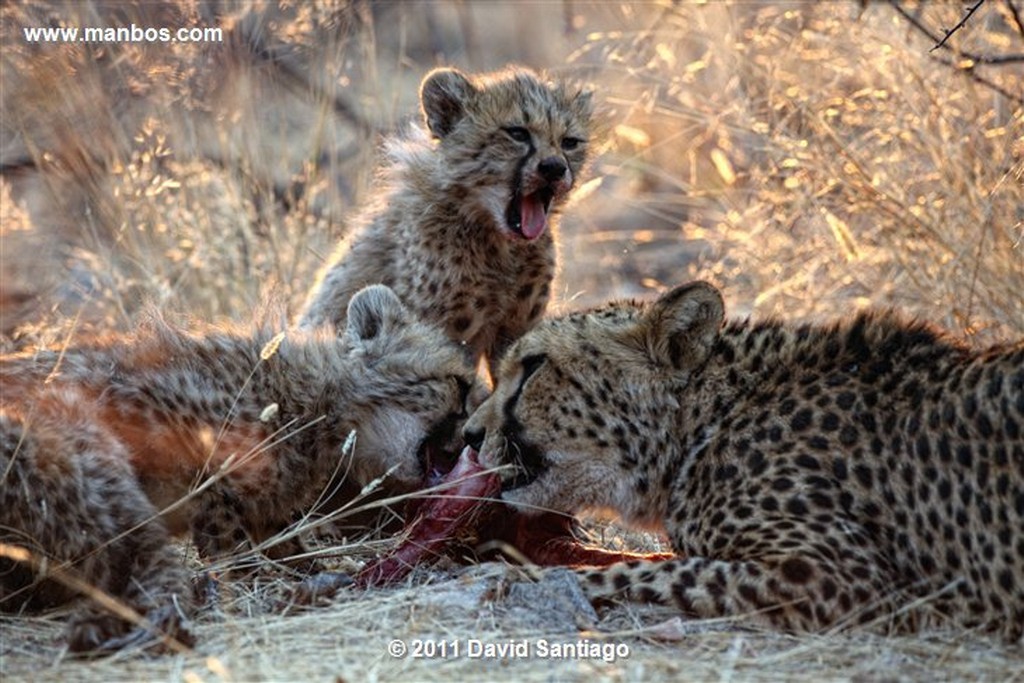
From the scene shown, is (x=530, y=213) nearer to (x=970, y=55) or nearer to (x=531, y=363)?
(x=531, y=363)

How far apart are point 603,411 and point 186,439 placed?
1215mm

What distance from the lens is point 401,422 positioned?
494cm

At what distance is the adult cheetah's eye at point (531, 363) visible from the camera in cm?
459

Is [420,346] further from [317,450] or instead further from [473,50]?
[473,50]

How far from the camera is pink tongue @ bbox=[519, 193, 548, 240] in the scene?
6105 mm

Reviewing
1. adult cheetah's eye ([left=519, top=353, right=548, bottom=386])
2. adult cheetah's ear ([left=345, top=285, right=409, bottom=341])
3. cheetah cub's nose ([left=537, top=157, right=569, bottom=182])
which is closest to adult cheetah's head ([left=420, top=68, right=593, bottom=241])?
cheetah cub's nose ([left=537, top=157, right=569, bottom=182])

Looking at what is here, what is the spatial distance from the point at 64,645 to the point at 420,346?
176 centimetres

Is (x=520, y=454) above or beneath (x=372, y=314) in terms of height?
beneath

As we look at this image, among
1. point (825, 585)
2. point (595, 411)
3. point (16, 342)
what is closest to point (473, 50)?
point (16, 342)

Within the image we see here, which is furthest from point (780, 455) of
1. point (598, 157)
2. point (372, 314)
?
point (598, 157)

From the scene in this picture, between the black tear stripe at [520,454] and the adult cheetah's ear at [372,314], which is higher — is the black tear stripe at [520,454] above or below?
below

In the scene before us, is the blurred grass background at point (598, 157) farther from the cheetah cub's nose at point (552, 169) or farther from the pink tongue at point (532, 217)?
the cheetah cub's nose at point (552, 169)

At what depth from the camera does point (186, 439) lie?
460 centimetres

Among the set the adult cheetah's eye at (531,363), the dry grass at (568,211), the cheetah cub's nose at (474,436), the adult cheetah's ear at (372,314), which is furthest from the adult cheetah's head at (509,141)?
the cheetah cub's nose at (474,436)
